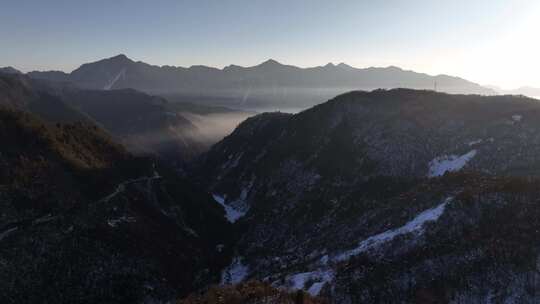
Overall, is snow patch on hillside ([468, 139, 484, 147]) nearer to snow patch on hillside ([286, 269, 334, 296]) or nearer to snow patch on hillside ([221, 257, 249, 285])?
snow patch on hillside ([286, 269, 334, 296])

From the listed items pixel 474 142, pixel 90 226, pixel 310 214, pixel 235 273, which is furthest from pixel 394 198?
pixel 90 226

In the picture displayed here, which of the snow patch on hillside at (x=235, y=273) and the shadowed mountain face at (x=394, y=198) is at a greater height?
the shadowed mountain face at (x=394, y=198)

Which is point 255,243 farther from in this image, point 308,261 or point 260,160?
point 260,160

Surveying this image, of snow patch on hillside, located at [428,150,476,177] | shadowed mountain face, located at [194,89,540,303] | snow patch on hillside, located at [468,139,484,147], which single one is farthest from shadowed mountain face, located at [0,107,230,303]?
snow patch on hillside, located at [468,139,484,147]

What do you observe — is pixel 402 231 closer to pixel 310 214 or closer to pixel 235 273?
pixel 235 273

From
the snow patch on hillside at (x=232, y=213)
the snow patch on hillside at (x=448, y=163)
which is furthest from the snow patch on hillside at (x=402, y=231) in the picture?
the snow patch on hillside at (x=232, y=213)

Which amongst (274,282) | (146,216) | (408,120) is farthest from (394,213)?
(146,216)

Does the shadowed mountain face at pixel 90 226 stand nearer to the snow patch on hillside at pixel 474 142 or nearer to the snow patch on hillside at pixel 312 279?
the snow patch on hillside at pixel 312 279
